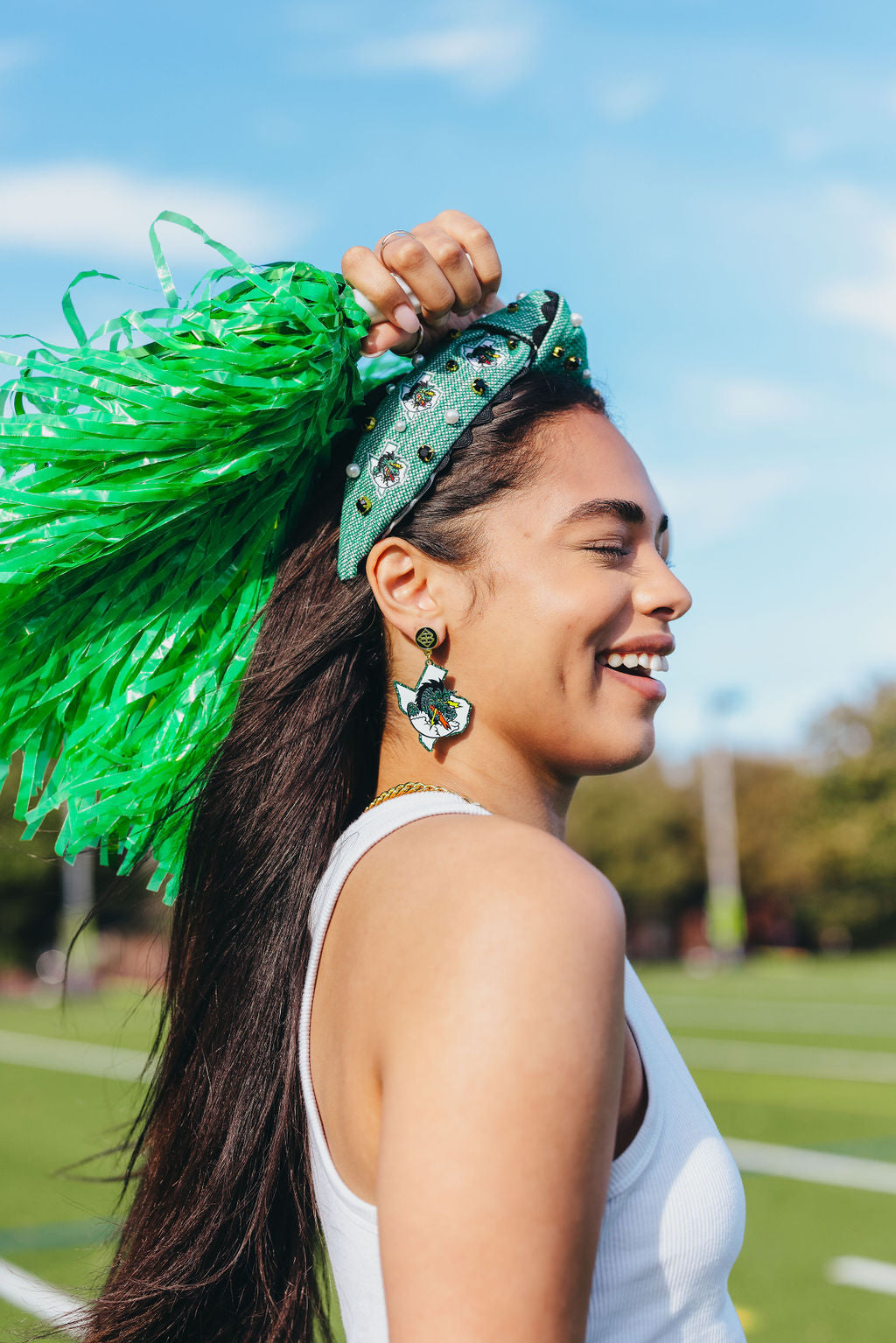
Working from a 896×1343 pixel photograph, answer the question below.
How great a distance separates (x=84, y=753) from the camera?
6.74 ft

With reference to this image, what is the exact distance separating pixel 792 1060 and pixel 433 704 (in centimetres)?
1469

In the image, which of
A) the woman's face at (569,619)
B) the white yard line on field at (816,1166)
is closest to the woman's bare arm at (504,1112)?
the woman's face at (569,619)

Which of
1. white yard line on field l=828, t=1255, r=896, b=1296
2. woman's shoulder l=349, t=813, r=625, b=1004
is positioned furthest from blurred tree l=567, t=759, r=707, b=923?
woman's shoulder l=349, t=813, r=625, b=1004

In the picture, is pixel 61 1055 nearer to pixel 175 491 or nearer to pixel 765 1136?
pixel 765 1136

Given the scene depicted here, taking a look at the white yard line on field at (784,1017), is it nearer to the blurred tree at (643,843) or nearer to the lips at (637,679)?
the lips at (637,679)

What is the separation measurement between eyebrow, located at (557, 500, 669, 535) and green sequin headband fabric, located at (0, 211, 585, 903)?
216mm

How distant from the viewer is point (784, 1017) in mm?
20547

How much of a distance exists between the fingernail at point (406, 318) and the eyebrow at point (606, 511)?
0.36m

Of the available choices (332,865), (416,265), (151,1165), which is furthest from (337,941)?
(416,265)

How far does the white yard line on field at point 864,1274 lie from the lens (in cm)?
704

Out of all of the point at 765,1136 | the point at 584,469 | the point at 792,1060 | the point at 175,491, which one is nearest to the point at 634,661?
the point at 584,469

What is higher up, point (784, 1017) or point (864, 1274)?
point (864, 1274)

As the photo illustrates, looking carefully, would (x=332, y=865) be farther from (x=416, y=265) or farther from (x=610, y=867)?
(x=610, y=867)

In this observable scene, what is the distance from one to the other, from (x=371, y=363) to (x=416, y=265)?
0.25 meters
